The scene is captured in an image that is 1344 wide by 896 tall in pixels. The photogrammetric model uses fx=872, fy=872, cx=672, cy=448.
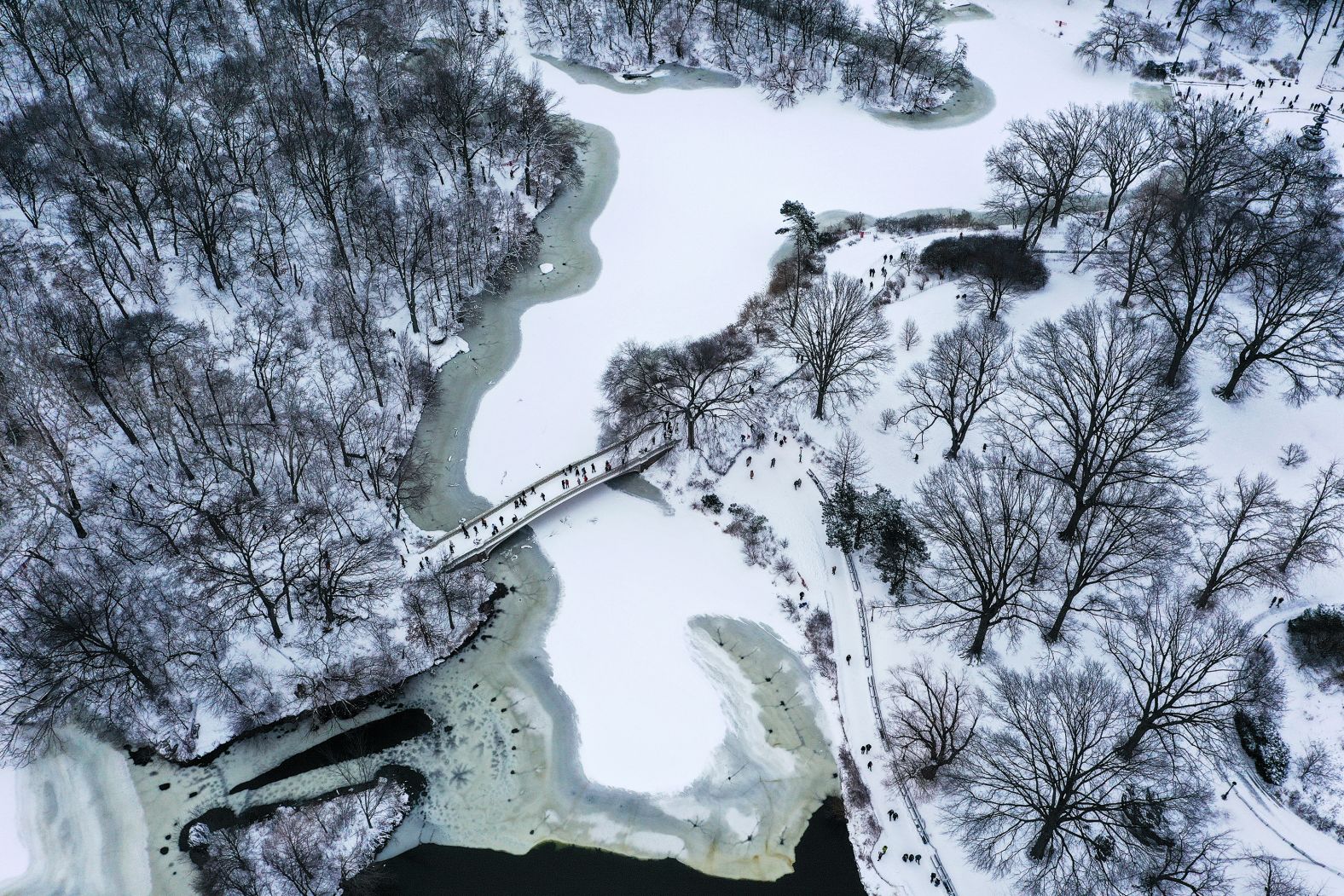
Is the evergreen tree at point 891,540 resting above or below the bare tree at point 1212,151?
below

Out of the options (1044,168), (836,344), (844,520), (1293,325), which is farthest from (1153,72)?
(844,520)

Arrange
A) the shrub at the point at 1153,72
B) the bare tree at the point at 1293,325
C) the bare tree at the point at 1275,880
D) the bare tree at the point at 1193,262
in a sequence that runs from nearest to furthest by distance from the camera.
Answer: the bare tree at the point at 1275,880
the bare tree at the point at 1293,325
the bare tree at the point at 1193,262
the shrub at the point at 1153,72

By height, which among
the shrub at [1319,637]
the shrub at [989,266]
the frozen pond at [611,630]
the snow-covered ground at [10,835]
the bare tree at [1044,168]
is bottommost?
the snow-covered ground at [10,835]

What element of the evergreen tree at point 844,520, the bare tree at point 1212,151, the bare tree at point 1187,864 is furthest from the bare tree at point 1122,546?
the bare tree at point 1212,151

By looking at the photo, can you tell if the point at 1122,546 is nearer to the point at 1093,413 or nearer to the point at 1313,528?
the point at 1093,413

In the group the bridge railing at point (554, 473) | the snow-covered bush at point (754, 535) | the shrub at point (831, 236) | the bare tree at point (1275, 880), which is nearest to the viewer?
the bare tree at point (1275, 880)

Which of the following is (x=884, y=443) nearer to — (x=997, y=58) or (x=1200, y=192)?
(x=1200, y=192)

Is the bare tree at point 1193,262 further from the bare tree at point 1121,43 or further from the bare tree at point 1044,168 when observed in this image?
the bare tree at point 1121,43

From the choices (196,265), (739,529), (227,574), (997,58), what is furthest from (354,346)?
(997,58)
